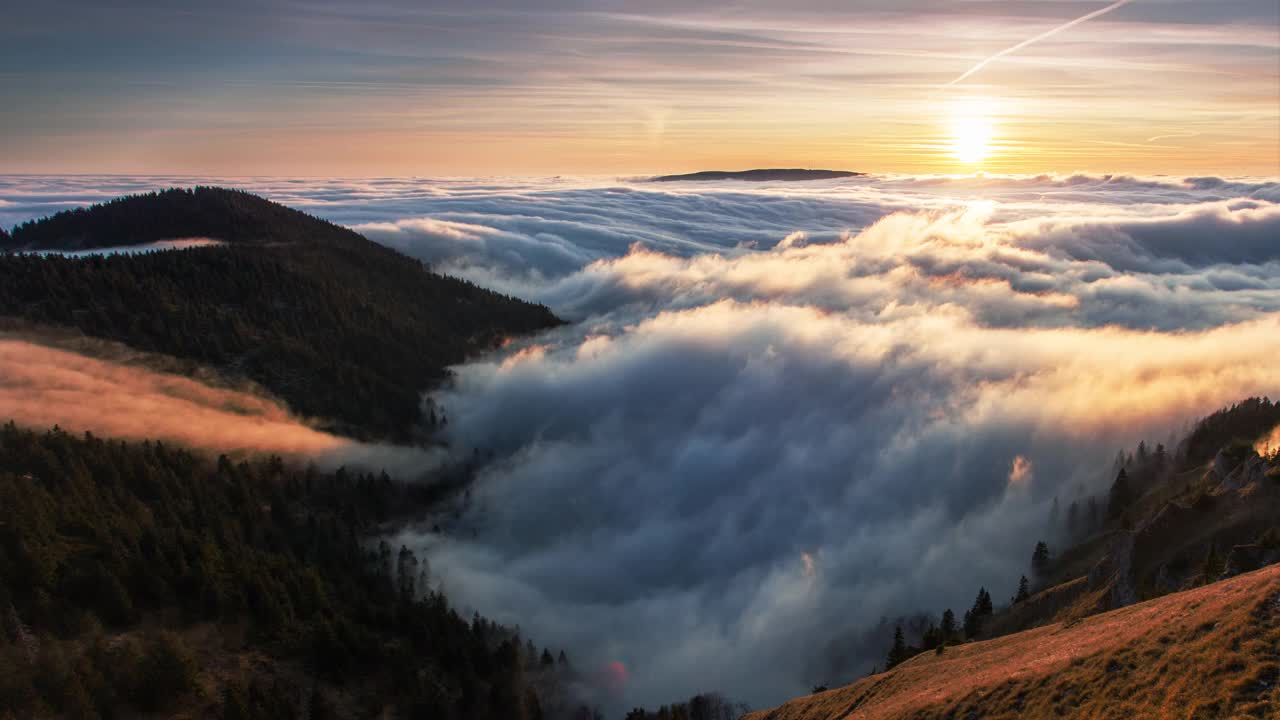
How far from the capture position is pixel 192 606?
284ft

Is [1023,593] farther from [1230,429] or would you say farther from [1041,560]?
[1230,429]

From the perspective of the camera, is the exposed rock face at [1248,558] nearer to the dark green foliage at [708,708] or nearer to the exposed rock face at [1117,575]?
the exposed rock face at [1117,575]

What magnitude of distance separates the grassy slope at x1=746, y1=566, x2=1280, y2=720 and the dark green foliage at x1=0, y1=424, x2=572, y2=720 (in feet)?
233

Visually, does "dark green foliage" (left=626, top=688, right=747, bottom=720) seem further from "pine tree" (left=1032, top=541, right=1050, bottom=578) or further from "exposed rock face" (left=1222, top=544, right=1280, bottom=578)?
"exposed rock face" (left=1222, top=544, right=1280, bottom=578)

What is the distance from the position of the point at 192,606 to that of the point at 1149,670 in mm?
103662

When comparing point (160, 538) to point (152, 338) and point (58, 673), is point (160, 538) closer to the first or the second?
point (58, 673)

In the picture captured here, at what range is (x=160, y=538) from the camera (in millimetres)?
94188

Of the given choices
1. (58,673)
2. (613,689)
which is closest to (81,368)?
(58,673)

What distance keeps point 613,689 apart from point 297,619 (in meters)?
73.0

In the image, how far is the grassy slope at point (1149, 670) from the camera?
32.2 meters

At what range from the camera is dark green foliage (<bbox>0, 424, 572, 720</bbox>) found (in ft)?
229

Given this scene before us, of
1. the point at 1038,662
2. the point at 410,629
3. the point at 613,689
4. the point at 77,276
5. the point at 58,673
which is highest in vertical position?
the point at 77,276

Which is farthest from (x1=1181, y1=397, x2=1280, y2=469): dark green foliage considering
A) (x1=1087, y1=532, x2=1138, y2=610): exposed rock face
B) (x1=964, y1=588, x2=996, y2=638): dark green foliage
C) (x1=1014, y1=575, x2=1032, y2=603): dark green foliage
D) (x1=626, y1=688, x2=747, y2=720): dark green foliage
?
(x1=626, y1=688, x2=747, y2=720): dark green foliage

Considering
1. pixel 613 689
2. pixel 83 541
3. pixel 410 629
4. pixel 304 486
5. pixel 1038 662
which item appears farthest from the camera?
pixel 304 486
